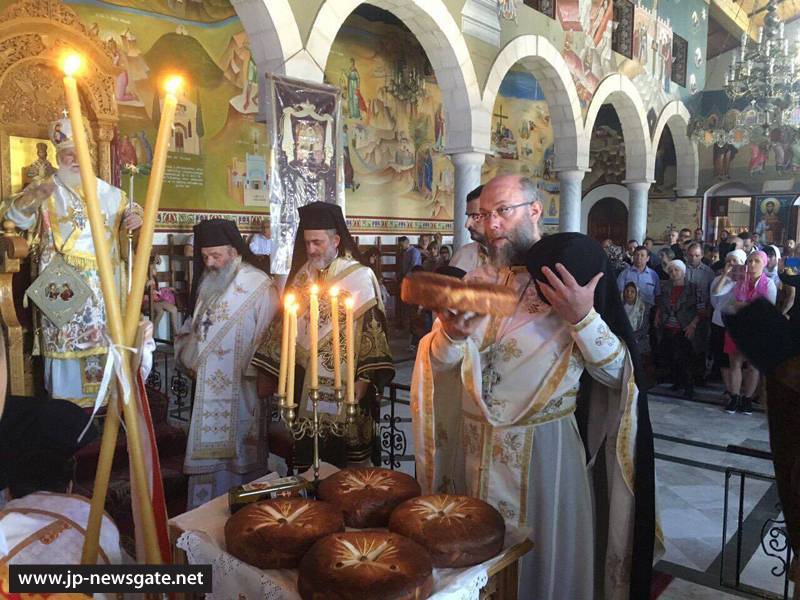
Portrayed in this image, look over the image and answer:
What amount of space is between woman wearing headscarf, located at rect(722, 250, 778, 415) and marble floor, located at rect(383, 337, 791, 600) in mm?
252

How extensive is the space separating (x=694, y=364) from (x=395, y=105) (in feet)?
30.7

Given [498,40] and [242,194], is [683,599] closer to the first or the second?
[498,40]

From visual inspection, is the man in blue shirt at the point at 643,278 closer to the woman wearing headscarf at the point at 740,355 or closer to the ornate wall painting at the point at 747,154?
the woman wearing headscarf at the point at 740,355

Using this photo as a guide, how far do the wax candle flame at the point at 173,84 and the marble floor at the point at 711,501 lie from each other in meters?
2.69

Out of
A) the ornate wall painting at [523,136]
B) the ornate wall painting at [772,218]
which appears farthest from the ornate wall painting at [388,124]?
the ornate wall painting at [772,218]

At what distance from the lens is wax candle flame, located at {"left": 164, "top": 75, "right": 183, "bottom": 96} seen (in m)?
1.16

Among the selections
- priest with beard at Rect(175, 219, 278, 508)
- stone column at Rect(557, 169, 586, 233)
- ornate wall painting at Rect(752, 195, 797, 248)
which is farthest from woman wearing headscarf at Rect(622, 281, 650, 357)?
ornate wall painting at Rect(752, 195, 797, 248)

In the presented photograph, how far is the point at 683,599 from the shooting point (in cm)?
329

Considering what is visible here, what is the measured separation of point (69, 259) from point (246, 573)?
3.66m

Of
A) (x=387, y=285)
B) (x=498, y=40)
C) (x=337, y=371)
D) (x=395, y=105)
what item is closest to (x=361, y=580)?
(x=337, y=371)

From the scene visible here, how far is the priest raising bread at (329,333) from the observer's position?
134 inches

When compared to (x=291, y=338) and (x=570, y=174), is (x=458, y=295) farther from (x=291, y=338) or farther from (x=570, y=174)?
(x=570, y=174)

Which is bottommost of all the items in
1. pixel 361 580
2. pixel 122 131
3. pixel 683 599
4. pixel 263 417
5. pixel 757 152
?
pixel 683 599

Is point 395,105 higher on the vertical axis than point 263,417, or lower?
higher
